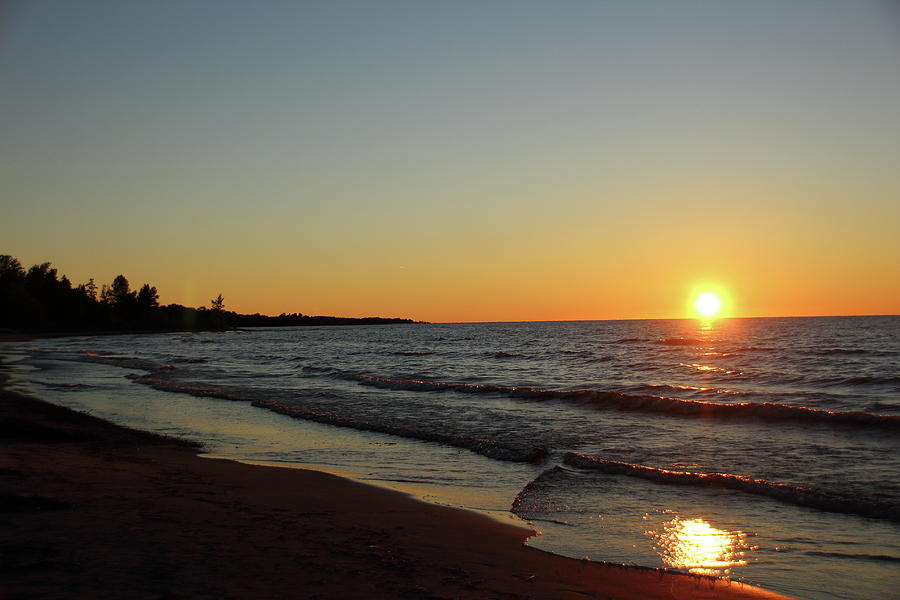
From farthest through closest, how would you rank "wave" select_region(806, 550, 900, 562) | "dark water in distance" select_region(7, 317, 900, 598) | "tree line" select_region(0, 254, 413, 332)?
"tree line" select_region(0, 254, 413, 332) → "dark water in distance" select_region(7, 317, 900, 598) → "wave" select_region(806, 550, 900, 562)

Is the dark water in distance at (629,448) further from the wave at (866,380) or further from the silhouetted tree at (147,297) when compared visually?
the silhouetted tree at (147,297)

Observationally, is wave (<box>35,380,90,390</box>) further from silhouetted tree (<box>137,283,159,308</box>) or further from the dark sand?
silhouetted tree (<box>137,283,159,308</box>)

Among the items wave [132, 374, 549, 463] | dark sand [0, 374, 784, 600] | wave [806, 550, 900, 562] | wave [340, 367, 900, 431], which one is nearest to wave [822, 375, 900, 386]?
wave [340, 367, 900, 431]

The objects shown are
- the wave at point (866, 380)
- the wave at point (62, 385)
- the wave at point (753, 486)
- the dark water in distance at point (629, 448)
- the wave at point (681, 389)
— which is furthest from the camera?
the wave at point (866, 380)

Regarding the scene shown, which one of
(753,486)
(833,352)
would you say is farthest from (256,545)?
(833,352)

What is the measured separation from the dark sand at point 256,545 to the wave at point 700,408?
1316 cm

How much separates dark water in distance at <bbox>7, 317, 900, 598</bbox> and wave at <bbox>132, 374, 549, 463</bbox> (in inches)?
3.0

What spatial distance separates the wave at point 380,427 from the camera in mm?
13383

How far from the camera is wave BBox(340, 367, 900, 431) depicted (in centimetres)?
1678

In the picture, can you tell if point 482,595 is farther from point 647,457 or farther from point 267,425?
point 267,425

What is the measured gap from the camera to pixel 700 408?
19781 millimetres

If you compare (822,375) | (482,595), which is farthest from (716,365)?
(482,595)

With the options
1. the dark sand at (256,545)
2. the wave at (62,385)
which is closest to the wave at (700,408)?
the dark sand at (256,545)

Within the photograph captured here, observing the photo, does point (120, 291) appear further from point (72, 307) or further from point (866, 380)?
point (866, 380)
